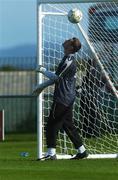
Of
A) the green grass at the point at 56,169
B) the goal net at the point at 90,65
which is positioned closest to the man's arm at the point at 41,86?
the goal net at the point at 90,65

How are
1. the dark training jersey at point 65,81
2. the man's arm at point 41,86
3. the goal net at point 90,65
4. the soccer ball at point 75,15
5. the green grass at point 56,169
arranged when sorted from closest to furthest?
the green grass at point 56,169
the dark training jersey at point 65,81
the man's arm at point 41,86
the soccer ball at point 75,15
the goal net at point 90,65

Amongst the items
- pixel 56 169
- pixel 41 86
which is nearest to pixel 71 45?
pixel 41 86

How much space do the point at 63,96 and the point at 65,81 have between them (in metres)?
0.25

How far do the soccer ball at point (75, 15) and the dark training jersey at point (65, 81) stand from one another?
3.21 ft

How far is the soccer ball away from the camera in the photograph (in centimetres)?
1720

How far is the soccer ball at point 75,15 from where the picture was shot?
17205 millimetres

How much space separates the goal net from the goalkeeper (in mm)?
957

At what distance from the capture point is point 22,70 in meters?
31.5

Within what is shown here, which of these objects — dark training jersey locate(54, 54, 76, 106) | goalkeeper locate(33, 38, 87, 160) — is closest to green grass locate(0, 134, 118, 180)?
goalkeeper locate(33, 38, 87, 160)

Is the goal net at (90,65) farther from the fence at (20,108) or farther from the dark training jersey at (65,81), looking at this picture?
the fence at (20,108)

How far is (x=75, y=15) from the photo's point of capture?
1720cm

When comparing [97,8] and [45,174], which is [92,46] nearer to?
[97,8]

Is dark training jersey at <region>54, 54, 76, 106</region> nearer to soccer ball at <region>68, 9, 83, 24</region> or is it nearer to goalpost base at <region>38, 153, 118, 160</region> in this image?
soccer ball at <region>68, 9, 83, 24</region>

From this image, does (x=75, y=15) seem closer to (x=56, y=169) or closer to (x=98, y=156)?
(x=98, y=156)
